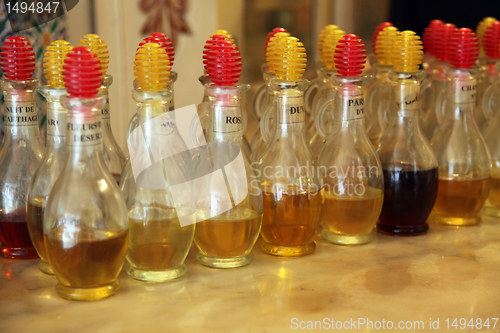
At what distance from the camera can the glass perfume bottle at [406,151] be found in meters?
0.83

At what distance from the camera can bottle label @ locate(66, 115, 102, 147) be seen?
600 mm

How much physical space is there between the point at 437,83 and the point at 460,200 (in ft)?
0.72

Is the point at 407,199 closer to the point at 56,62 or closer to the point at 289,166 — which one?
the point at 289,166

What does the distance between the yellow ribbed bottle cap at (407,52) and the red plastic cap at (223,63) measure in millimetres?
270

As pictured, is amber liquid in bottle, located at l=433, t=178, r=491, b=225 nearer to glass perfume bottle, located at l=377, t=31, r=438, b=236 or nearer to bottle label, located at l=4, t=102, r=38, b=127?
glass perfume bottle, located at l=377, t=31, r=438, b=236

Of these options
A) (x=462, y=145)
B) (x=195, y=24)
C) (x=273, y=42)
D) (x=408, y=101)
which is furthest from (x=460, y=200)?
(x=195, y=24)

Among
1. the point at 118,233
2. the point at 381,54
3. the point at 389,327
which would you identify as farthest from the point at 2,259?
the point at 381,54

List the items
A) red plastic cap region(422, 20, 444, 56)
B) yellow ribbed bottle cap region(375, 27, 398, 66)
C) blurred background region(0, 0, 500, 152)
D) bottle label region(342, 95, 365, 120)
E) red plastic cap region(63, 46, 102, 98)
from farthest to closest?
1. blurred background region(0, 0, 500, 152)
2. red plastic cap region(422, 20, 444, 56)
3. yellow ribbed bottle cap region(375, 27, 398, 66)
4. bottle label region(342, 95, 365, 120)
5. red plastic cap region(63, 46, 102, 98)

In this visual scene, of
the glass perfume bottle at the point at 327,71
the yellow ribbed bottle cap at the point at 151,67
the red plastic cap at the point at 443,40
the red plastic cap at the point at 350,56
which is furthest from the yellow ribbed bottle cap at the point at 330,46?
the yellow ribbed bottle cap at the point at 151,67

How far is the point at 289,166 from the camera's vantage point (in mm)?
757

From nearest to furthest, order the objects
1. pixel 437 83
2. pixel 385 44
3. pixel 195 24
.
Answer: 1. pixel 385 44
2. pixel 437 83
3. pixel 195 24

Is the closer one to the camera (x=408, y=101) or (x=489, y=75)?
(x=408, y=101)

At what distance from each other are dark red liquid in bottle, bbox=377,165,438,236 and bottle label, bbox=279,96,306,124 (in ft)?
0.58

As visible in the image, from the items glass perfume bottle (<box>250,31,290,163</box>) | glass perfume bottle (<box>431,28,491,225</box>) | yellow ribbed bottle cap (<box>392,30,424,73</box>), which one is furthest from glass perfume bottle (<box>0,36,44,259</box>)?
glass perfume bottle (<box>431,28,491,225</box>)
